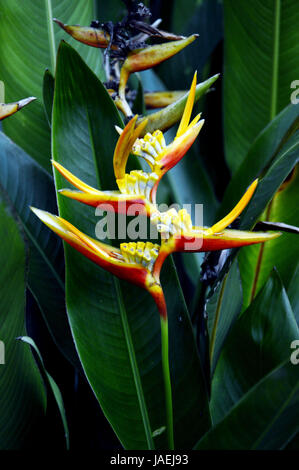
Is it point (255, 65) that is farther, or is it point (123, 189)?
point (255, 65)

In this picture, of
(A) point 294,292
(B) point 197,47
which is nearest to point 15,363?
(A) point 294,292

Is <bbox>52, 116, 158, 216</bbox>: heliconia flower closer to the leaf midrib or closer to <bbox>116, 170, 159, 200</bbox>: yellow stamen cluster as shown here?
<bbox>116, 170, 159, 200</bbox>: yellow stamen cluster

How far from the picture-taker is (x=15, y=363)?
48cm

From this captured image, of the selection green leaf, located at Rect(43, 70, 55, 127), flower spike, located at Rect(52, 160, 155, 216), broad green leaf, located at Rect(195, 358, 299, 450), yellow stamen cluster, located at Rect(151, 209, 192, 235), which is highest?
green leaf, located at Rect(43, 70, 55, 127)

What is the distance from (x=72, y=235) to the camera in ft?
1.13

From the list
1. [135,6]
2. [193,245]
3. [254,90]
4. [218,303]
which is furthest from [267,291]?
[254,90]

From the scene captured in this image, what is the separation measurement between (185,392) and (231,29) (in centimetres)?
55

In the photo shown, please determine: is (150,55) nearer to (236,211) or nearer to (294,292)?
(236,211)

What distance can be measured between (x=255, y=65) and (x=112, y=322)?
1.61 feet

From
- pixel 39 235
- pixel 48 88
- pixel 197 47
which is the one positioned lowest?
pixel 39 235

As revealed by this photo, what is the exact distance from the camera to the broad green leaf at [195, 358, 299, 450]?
0.35 meters

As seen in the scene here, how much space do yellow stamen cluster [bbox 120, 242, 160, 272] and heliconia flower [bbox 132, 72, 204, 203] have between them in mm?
35

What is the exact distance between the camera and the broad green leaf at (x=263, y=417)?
1.15 feet

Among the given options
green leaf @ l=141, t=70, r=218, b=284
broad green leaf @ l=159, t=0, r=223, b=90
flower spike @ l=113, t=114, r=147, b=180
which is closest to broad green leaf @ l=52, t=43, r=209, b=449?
flower spike @ l=113, t=114, r=147, b=180
